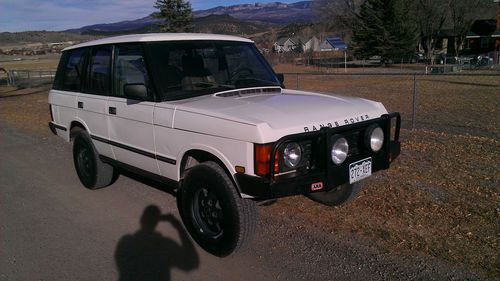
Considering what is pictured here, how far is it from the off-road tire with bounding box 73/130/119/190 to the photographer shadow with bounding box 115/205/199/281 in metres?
1.34

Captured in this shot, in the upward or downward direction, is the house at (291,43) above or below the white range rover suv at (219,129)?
above

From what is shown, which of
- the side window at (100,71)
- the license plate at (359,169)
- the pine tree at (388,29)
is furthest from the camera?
the pine tree at (388,29)

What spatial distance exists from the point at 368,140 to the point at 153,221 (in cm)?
243

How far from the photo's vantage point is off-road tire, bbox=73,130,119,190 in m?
5.56

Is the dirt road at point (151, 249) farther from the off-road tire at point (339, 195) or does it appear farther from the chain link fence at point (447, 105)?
the chain link fence at point (447, 105)

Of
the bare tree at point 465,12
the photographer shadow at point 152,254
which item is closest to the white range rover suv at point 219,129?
the photographer shadow at point 152,254

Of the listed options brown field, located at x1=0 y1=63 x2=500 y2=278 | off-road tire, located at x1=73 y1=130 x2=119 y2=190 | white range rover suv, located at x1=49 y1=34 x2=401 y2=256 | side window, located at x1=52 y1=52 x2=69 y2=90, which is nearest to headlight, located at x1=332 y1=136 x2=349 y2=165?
white range rover suv, located at x1=49 y1=34 x2=401 y2=256

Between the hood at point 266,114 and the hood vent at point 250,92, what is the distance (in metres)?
0.06

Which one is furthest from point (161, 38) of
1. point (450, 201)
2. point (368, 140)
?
point (450, 201)

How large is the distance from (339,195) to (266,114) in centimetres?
173

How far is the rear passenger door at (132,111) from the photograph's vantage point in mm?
4273

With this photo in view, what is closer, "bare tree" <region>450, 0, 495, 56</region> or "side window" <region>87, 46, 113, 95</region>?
"side window" <region>87, 46, 113, 95</region>

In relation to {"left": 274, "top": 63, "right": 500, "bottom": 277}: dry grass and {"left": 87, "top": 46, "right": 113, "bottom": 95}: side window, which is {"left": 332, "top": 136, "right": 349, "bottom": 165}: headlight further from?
{"left": 87, "top": 46, "right": 113, "bottom": 95}: side window

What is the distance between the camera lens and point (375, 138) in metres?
3.95
